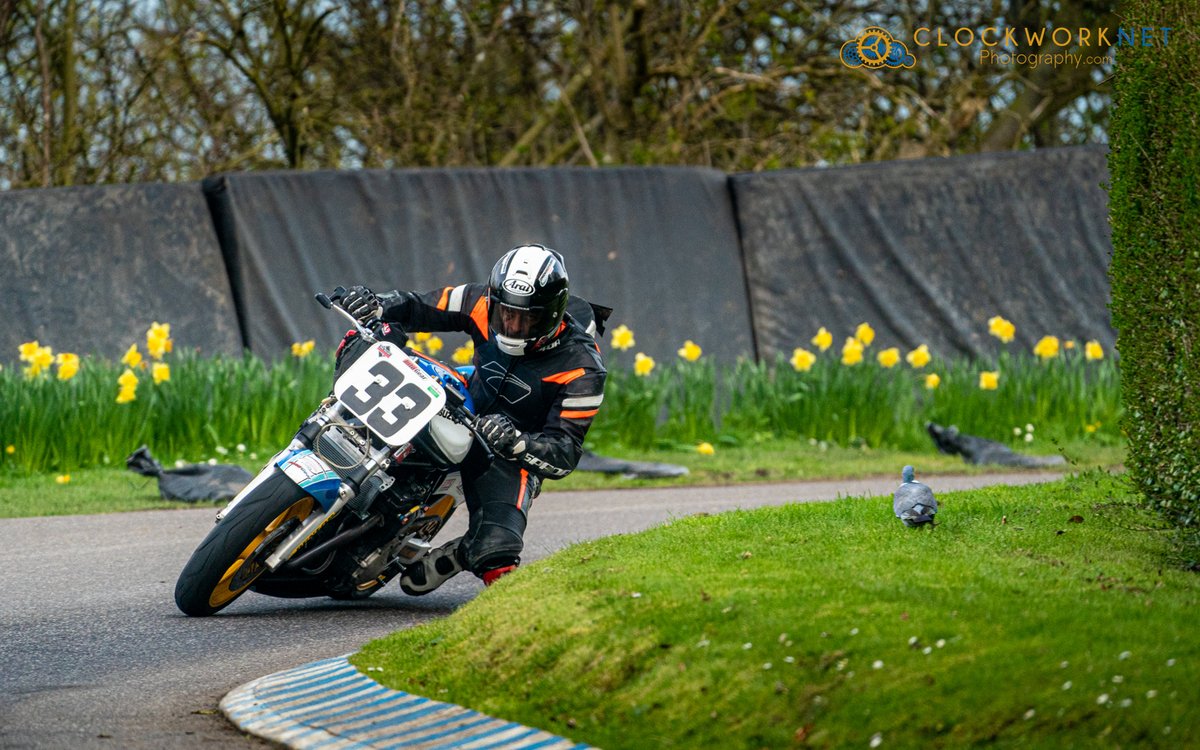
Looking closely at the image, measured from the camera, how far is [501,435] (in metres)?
6.19

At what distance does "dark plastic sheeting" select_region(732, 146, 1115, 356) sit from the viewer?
1608 centimetres

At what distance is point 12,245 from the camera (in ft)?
43.3

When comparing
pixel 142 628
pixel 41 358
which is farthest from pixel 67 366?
pixel 142 628

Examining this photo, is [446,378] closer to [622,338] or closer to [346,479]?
[346,479]

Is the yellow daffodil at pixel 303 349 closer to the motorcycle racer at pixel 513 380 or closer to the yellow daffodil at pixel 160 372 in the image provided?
the yellow daffodil at pixel 160 372

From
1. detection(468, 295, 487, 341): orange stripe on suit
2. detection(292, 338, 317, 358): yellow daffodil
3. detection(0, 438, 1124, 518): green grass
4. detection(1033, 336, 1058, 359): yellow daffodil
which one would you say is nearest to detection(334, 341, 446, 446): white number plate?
detection(468, 295, 487, 341): orange stripe on suit

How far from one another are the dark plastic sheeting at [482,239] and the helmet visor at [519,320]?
797 centimetres

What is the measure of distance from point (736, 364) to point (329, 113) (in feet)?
20.6

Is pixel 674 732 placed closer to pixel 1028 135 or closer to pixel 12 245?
pixel 12 245

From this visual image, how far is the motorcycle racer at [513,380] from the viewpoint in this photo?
6.49 m

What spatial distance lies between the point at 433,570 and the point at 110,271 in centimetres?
790

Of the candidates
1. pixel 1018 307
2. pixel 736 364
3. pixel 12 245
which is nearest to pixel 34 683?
pixel 12 245

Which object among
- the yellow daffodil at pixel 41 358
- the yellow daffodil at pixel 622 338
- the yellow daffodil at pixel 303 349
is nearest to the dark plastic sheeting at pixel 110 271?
the yellow daffodil at pixel 303 349

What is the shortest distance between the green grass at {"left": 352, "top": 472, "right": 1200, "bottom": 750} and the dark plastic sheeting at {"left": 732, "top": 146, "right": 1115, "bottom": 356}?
9.88 m
